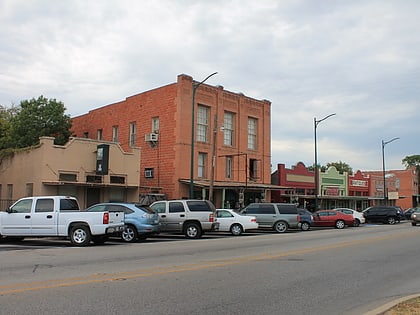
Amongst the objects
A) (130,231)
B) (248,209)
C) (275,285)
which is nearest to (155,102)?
(248,209)

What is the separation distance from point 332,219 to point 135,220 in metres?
17.7

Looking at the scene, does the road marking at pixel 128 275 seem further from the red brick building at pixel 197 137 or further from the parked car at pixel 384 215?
the parked car at pixel 384 215

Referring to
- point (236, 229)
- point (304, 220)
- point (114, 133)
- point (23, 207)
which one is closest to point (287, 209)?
point (304, 220)

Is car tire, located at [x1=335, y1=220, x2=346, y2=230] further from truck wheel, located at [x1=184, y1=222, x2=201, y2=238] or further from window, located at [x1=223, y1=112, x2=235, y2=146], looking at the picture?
truck wheel, located at [x1=184, y1=222, x2=201, y2=238]

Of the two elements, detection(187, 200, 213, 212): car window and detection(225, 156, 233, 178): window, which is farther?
detection(225, 156, 233, 178): window

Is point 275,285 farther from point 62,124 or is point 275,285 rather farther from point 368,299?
point 62,124

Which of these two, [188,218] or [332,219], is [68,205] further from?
[332,219]

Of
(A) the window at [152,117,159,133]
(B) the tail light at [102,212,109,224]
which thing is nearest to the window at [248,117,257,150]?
(A) the window at [152,117,159,133]

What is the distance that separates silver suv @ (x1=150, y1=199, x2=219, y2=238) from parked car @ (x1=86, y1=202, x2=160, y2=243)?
2.40m

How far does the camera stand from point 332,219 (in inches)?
1262

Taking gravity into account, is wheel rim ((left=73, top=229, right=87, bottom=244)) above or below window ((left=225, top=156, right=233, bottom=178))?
below

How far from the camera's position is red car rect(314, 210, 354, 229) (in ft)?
105

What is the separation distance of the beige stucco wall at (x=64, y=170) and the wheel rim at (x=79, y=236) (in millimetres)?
10945

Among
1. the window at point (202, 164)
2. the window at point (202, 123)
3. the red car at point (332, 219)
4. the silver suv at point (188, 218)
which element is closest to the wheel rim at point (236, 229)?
the silver suv at point (188, 218)
